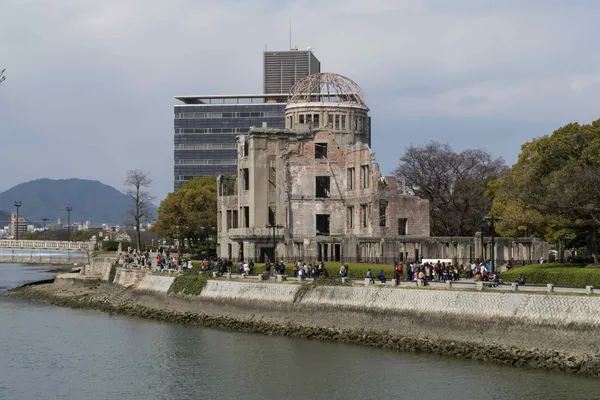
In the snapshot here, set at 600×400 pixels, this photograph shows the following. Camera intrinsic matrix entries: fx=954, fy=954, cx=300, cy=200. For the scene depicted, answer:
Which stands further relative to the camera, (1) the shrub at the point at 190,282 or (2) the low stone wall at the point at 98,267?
(2) the low stone wall at the point at 98,267

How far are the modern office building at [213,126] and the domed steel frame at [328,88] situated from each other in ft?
242

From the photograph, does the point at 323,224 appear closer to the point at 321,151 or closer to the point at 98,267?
the point at 321,151

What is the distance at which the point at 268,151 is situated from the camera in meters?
84.6

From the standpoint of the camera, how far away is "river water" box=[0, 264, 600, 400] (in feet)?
132

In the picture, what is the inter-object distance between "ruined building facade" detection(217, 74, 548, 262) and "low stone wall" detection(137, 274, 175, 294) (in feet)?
32.1

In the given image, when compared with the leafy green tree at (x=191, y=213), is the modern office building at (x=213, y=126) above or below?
above

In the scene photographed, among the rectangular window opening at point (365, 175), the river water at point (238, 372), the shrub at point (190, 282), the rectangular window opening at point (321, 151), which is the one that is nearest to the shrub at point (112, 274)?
the shrub at point (190, 282)

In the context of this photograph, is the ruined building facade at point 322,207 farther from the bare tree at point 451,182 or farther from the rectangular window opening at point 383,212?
the bare tree at point 451,182

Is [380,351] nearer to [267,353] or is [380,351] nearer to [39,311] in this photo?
[267,353]

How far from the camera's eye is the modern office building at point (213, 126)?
170000 millimetres

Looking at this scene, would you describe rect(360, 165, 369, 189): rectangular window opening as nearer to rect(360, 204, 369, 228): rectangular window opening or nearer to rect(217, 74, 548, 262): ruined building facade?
rect(217, 74, 548, 262): ruined building facade

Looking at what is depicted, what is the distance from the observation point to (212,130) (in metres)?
172

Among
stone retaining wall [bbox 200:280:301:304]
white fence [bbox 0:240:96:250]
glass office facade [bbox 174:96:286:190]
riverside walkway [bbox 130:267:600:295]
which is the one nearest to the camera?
riverside walkway [bbox 130:267:600:295]

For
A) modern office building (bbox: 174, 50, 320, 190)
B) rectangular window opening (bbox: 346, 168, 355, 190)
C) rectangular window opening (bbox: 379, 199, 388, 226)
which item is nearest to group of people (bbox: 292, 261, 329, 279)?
rectangular window opening (bbox: 379, 199, 388, 226)
